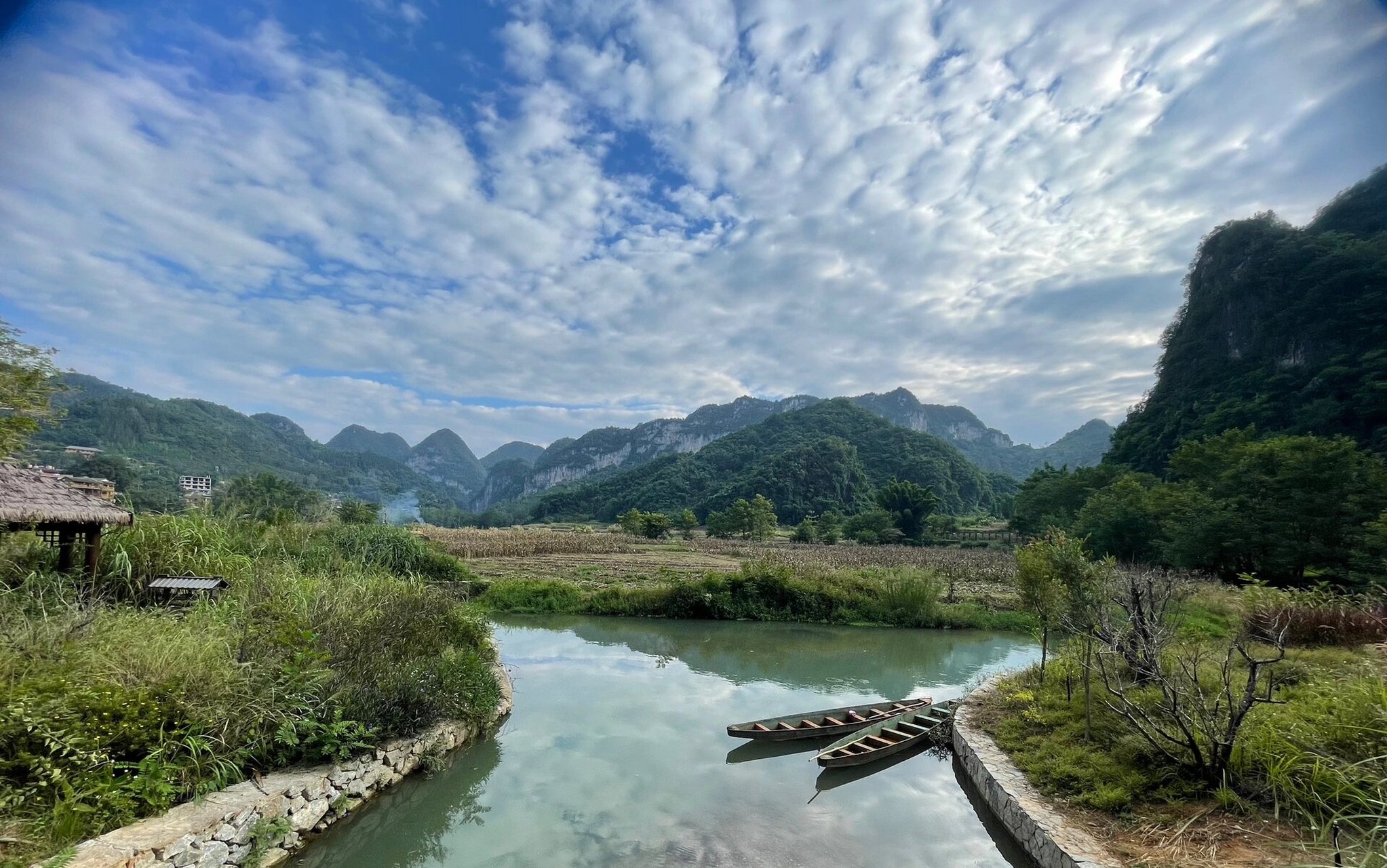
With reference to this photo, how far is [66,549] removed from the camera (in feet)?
23.6

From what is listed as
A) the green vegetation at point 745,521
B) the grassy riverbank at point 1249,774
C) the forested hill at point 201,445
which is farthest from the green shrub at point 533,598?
the green vegetation at point 745,521

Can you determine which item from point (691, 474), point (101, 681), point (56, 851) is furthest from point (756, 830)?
point (691, 474)

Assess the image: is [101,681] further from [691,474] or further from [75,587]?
[691,474]

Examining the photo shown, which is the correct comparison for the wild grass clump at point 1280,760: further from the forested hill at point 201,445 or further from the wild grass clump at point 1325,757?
the forested hill at point 201,445

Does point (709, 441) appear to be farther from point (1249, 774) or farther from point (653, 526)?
point (1249, 774)

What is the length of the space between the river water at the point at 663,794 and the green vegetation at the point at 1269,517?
1412 centimetres

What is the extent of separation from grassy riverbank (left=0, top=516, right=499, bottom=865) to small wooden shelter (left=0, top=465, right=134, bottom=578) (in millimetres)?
419

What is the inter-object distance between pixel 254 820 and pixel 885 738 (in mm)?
6758

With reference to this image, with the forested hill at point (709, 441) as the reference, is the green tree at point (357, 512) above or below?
below

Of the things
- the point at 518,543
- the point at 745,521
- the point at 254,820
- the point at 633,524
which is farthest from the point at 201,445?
the point at 254,820

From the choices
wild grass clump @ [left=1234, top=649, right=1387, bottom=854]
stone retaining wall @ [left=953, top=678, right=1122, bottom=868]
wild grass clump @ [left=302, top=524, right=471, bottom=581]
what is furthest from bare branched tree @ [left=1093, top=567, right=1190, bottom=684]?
wild grass clump @ [left=302, top=524, right=471, bottom=581]

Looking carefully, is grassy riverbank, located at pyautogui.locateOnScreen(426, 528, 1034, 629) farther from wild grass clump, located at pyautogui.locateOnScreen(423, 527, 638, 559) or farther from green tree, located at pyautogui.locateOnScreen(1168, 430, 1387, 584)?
wild grass clump, located at pyautogui.locateOnScreen(423, 527, 638, 559)

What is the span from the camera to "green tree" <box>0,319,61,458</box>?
6230 millimetres

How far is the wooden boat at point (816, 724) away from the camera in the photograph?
780cm
